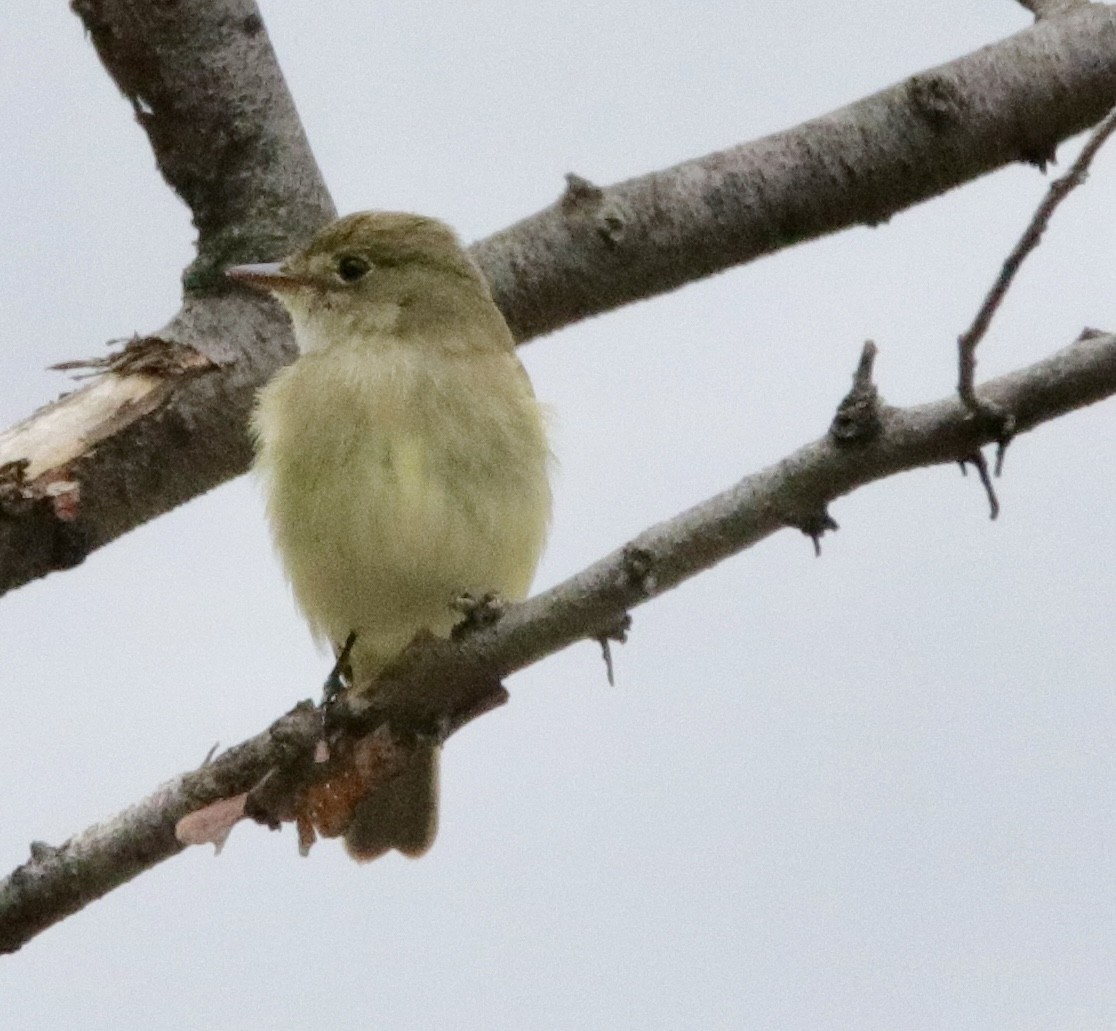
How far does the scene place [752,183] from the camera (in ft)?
16.0

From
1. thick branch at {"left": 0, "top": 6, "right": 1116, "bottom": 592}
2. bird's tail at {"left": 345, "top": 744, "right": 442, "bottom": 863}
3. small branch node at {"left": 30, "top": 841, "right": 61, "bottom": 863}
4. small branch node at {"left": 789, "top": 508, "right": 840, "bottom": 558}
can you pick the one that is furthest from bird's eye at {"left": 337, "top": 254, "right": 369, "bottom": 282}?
small branch node at {"left": 789, "top": 508, "right": 840, "bottom": 558}

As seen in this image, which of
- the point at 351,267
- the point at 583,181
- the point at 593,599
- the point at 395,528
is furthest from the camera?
the point at 351,267

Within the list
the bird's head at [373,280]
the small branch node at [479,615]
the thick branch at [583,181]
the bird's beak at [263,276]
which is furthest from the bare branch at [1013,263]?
the bird's beak at [263,276]

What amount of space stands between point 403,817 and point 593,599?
2.28 metres

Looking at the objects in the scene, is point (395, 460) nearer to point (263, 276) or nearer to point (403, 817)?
point (263, 276)

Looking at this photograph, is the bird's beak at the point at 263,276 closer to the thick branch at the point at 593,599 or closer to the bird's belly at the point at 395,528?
the bird's belly at the point at 395,528

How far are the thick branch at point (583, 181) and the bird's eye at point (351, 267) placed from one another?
20 cm

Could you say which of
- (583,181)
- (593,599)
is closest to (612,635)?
(593,599)

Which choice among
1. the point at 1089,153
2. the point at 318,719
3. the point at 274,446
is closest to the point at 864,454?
the point at 1089,153

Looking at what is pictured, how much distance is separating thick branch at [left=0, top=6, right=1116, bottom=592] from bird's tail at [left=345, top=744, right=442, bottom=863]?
3.43 feet

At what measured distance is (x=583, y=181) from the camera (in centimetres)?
484

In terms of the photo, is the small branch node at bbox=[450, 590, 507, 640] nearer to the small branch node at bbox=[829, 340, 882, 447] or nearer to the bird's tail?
the small branch node at bbox=[829, 340, 882, 447]

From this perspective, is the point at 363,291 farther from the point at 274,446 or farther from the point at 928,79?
the point at 928,79

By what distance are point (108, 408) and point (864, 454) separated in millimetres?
2184
